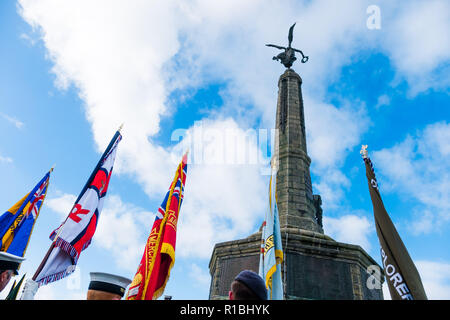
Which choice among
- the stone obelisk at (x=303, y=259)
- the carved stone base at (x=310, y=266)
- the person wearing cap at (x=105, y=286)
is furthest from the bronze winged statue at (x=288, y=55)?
the person wearing cap at (x=105, y=286)

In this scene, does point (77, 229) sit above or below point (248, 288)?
above

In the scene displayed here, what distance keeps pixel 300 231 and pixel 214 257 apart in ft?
8.34

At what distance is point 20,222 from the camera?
7.64 metres

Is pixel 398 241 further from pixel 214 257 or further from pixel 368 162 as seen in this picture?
pixel 214 257

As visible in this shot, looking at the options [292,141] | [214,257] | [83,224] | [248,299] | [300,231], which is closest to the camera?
[248,299]

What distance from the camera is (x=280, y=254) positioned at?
17.4 feet

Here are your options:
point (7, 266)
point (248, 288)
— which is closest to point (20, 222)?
point (7, 266)

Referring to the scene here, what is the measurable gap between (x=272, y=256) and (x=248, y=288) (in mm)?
3119

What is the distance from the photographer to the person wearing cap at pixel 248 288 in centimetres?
220

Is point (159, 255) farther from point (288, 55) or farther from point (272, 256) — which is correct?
point (288, 55)

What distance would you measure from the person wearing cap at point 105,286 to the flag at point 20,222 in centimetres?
535

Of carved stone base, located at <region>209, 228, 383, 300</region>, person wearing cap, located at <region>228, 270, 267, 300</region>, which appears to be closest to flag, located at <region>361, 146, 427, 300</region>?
carved stone base, located at <region>209, 228, 383, 300</region>
